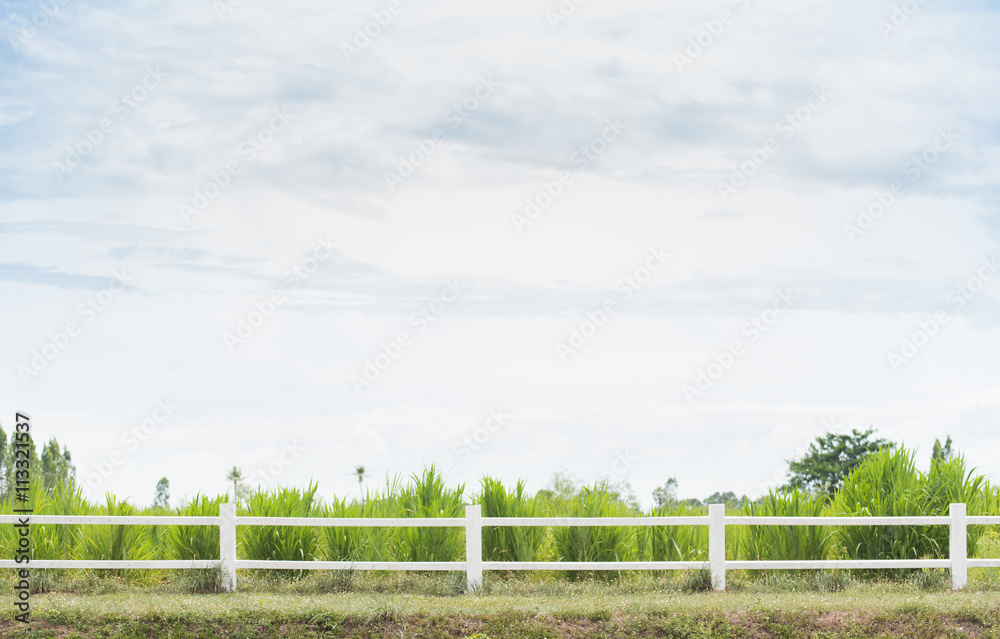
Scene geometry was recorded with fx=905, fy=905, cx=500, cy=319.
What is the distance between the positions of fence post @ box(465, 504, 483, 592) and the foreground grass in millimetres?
821

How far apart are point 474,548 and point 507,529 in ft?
3.94

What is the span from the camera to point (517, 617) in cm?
1091

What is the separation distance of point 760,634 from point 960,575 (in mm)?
4199

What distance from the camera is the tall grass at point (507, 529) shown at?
45.2 feet

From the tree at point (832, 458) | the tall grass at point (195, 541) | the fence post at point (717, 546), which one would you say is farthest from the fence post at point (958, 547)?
the tree at point (832, 458)

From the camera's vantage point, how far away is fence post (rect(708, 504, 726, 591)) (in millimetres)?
12758

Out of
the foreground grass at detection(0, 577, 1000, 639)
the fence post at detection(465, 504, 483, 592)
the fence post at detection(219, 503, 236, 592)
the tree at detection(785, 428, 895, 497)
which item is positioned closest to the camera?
the foreground grass at detection(0, 577, 1000, 639)

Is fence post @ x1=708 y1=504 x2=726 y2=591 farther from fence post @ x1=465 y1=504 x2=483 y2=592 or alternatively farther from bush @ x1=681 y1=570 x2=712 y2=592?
fence post @ x1=465 y1=504 x2=483 y2=592

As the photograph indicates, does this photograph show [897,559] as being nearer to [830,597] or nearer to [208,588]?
[830,597]

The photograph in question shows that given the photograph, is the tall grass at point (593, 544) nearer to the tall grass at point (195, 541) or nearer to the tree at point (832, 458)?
the tall grass at point (195, 541)

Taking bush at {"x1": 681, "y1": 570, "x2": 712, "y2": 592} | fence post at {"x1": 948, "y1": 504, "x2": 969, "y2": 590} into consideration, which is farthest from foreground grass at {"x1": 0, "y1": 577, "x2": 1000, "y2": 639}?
fence post at {"x1": 948, "y1": 504, "x2": 969, "y2": 590}

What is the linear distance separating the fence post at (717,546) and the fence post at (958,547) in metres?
3.39

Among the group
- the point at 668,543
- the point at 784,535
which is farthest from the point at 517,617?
the point at 784,535

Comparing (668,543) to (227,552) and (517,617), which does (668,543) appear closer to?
(517,617)
